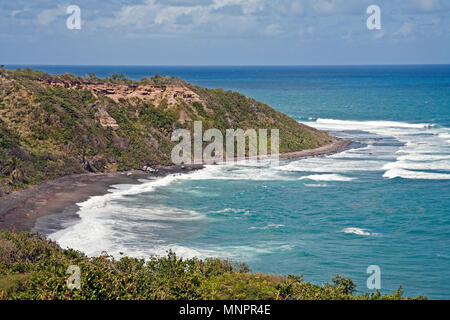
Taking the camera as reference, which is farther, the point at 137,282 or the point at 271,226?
the point at 271,226

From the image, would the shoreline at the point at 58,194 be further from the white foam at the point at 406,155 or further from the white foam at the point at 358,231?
the white foam at the point at 358,231

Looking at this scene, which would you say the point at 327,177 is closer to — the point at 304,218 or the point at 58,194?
the point at 304,218

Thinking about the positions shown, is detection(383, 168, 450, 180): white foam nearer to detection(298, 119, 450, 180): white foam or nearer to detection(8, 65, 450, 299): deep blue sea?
detection(298, 119, 450, 180): white foam

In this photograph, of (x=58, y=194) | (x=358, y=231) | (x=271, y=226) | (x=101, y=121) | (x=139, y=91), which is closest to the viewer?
(x=358, y=231)

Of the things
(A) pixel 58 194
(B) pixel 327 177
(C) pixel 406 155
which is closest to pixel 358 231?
(B) pixel 327 177

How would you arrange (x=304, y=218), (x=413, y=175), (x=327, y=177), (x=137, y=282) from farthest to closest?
(x=413, y=175)
(x=327, y=177)
(x=304, y=218)
(x=137, y=282)

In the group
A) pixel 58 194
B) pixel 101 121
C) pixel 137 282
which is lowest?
pixel 58 194

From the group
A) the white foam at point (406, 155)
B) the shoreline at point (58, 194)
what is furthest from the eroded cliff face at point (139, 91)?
the white foam at point (406, 155)
